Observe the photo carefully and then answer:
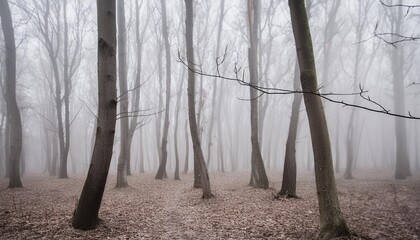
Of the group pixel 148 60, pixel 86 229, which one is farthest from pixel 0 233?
pixel 148 60

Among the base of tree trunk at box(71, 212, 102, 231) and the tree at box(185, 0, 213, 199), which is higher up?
the tree at box(185, 0, 213, 199)

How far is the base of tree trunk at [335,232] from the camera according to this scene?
4869 millimetres

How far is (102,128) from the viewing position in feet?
18.8

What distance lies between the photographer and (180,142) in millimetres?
53906

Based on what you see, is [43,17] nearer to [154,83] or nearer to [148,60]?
[148,60]

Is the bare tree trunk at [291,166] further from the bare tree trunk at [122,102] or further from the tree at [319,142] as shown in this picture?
the bare tree trunk at [122,102]

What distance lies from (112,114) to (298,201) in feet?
21.0

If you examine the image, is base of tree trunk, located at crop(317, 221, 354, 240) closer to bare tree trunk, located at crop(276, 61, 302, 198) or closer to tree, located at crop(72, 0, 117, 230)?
tree, located at crop(72, 0, 117, 230)

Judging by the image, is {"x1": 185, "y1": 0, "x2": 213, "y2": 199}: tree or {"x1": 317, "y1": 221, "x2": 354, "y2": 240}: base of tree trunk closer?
{"x1": 317, "y1": 221, "x2": 354, "y2": 240}: base of tree trunk

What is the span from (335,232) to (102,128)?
466cm

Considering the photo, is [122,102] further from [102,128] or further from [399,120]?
[399,120]

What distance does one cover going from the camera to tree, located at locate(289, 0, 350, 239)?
4914 millimetres

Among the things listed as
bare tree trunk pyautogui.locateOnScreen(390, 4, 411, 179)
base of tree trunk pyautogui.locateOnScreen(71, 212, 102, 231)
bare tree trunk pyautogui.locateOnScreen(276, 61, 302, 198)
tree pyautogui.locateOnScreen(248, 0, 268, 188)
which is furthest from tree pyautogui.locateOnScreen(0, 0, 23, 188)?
bare tree trunk pyautogui.locateOnScreen(390, 4, 411, 179)

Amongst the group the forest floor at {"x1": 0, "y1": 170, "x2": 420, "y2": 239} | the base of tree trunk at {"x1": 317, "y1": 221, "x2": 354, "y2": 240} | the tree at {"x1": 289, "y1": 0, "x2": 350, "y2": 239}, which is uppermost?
the tree at {"x1": 289, "y1": 0, "x2": 350, "y2": 239}
